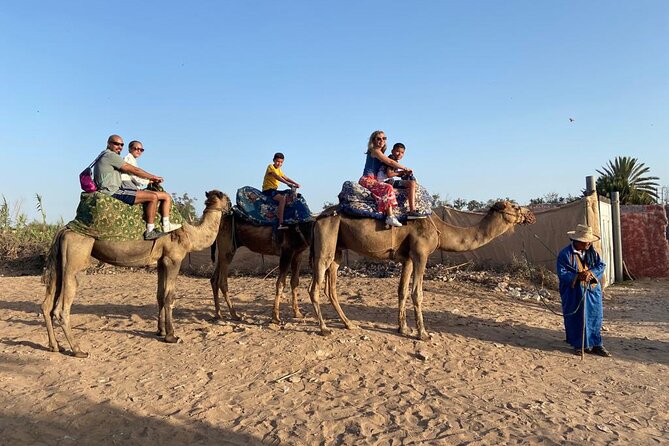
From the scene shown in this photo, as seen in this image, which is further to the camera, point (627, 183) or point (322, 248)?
point (627, 183)

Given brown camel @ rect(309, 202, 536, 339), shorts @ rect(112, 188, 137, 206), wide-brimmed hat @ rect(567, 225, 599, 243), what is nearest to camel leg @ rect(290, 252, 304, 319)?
brown camel @ rect(309, 202, 536, 339)

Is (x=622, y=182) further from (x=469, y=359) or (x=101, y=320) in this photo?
(x=101, y=320)

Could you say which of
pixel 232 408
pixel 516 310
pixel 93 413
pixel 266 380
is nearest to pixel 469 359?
pixel 266 380

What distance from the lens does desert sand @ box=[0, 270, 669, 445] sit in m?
4.17

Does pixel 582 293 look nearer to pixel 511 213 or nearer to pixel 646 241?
pixel 511 213

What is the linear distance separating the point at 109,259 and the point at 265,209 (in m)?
2.61

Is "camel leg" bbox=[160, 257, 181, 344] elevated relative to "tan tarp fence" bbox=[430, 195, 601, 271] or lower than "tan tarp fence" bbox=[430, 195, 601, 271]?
lower

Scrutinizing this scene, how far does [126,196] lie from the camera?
6426 mm

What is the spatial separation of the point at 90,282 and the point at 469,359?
36.7 feet

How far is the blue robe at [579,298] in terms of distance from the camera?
21.0 ft

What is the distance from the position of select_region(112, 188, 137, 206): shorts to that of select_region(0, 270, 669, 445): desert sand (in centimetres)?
198

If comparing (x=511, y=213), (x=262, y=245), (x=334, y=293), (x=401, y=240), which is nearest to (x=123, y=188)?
(x=262, y=245)

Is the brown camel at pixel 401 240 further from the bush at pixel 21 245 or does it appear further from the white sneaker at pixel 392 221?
the bush at pixel 21 245

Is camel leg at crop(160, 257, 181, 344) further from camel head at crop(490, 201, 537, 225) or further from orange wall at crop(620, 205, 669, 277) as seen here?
orange wall at crop(620, 205, 669, 277)
